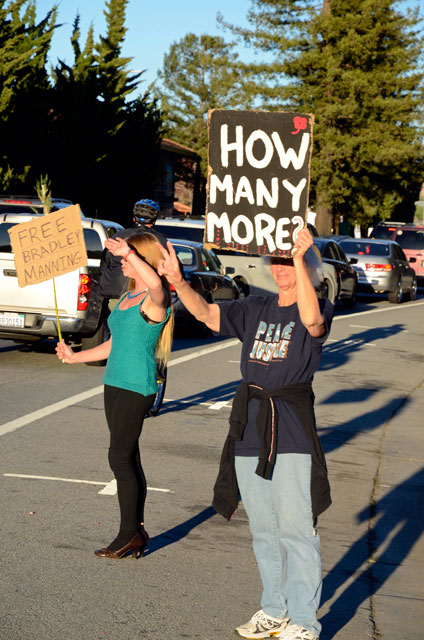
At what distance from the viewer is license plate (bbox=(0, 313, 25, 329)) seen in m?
13.1

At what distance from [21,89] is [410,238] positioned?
14451 millimetres

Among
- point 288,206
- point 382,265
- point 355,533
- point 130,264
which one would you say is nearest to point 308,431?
point 288,206

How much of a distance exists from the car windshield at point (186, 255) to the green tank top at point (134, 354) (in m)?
11.7

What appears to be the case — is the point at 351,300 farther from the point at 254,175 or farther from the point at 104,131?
the point at 254,175

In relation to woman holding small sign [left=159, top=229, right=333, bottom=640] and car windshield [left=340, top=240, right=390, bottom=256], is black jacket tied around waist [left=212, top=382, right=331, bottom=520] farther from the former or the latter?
car windshield [left=340, top=240, right=390, bottom=256]

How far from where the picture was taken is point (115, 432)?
18.7 ft

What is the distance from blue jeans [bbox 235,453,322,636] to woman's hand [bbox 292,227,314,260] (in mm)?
857

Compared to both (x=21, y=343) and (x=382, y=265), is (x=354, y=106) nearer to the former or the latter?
(x=382, y=265)

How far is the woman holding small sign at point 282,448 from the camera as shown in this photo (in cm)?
438

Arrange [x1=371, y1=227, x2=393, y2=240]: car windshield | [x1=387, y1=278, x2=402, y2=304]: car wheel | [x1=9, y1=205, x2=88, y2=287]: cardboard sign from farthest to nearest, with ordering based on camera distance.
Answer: [x1=371, y1=227, x2=393, y2=240]: car windshield → [x1=387, y1=278, x2=402, y2=304]: car wheel → [x1=9, y1=205, x2=88, y2=287]: cardboard sign

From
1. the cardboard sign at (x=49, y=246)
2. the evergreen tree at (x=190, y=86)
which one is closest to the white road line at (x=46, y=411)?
the cardboard sign at (x=49, y=246)

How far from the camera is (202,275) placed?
1702cm

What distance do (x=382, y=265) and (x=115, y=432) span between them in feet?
77.8

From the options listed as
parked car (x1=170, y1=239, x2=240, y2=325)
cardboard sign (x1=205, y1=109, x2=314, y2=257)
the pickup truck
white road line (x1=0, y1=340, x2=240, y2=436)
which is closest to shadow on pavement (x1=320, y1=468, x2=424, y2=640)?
cardboard sign (x1=205, y1=109, x2=314, y2=257)
